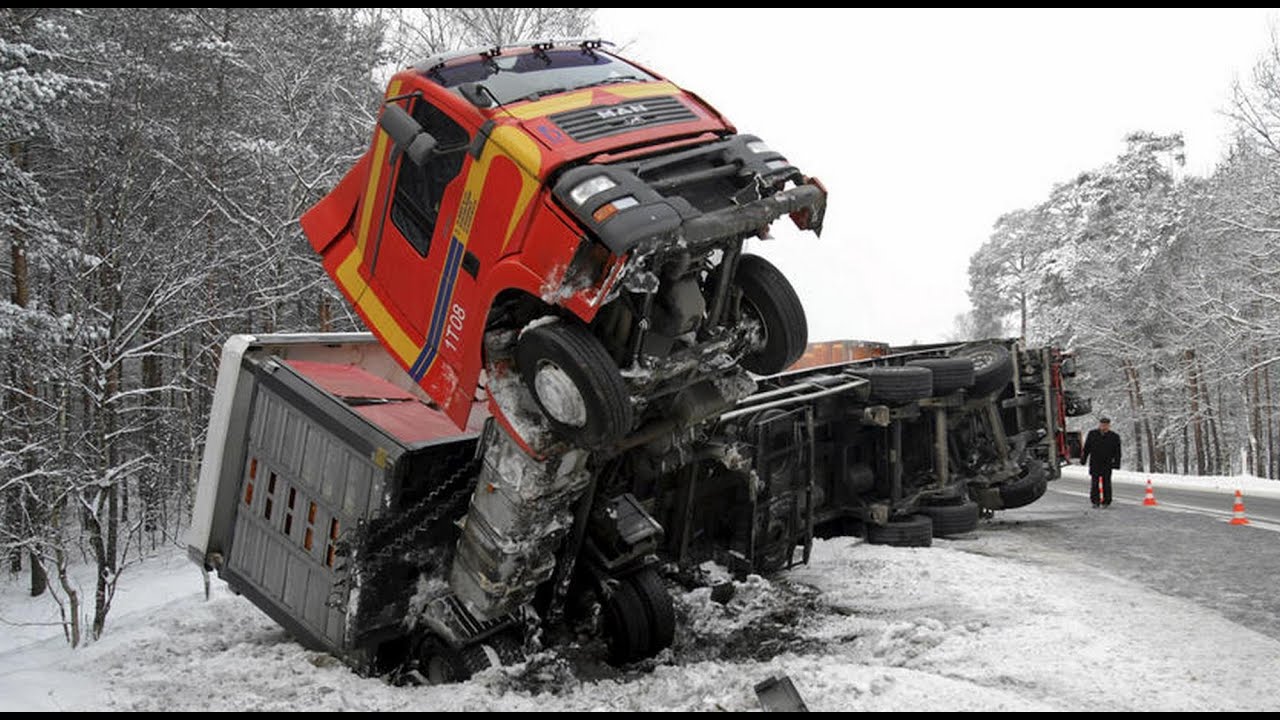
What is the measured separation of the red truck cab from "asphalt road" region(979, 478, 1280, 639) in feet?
13.1

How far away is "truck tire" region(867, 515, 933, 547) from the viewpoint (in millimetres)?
8383

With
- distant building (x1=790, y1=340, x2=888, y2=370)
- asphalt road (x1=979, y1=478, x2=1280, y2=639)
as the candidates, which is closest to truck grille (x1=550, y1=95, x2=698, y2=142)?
asphalt road (x1=979, y1=478, x2=1280, y2=639)

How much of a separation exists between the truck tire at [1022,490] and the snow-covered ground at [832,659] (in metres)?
2.71

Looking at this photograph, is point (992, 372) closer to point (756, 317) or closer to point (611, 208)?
point (756, 317)

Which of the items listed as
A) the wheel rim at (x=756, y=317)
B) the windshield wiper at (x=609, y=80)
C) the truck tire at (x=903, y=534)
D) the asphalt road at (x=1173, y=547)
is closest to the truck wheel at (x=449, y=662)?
the wheel rim at (x=756, y=317)

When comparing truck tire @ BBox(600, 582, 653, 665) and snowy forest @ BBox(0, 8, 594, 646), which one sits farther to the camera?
snowy forest @ BBox(0, 8, 594, 646)

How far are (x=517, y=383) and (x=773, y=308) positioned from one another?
54.1 inches

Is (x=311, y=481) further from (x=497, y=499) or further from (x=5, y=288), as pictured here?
(x=5, y=288)

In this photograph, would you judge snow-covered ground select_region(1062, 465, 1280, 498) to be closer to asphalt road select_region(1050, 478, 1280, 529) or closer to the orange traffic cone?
asphalt road select_region(1050, 478, 1280, 529)

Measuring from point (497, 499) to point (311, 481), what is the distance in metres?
1.32

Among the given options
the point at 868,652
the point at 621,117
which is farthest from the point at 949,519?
the point at 621,117

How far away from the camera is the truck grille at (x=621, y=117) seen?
15.3ft

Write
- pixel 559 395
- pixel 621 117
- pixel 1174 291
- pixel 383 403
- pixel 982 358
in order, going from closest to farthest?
pixel 559 395
pixel 621 117
pixel 383 403
pixel 982 358
pixel 1174 291

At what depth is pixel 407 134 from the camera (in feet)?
16.6
